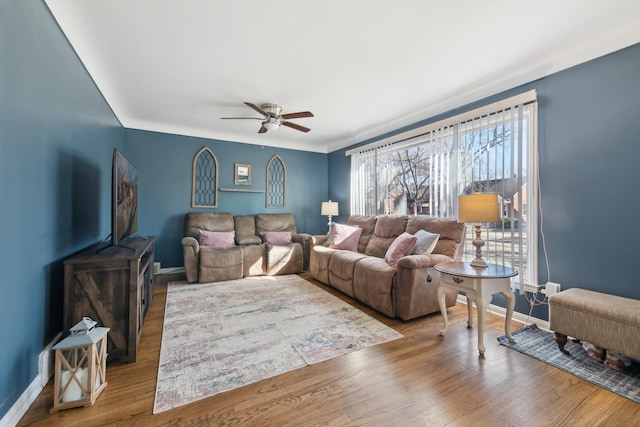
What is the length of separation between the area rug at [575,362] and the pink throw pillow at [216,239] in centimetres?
374

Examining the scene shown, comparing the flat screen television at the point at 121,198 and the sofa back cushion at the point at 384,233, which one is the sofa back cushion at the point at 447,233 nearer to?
the sofa back cushion at the point at 384,233

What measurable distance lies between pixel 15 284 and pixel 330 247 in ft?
10.4

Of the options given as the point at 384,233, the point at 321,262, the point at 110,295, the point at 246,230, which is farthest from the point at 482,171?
the point at 246,230

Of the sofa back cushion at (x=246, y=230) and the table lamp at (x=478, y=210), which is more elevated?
the table lamp at (x=478, y=210)

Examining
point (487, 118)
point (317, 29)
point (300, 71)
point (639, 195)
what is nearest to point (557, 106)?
point (487, 118)

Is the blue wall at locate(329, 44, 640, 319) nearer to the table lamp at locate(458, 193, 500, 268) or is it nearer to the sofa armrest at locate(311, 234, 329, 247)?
Answer: the table lamp at locate(458, 193, 500, 268)

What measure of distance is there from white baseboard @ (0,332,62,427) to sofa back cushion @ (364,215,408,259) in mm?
3147

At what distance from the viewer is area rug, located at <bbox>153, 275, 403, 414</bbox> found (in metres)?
1.70

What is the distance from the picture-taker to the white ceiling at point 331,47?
1798mm

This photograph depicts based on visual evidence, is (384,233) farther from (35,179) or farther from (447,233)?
(35,179)

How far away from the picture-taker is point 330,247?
13.1 ft

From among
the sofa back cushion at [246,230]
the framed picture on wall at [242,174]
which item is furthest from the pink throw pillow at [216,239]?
the framed picture on wall at [242,174]

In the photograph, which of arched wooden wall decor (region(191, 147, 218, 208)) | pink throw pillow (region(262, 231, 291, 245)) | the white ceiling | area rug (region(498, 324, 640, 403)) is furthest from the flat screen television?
area rug (region(498, 324, 640, 403))

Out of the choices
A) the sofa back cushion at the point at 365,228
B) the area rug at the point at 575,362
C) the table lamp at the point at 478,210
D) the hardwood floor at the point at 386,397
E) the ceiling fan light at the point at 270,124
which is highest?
the ceiling fan light at the point at 270,124
